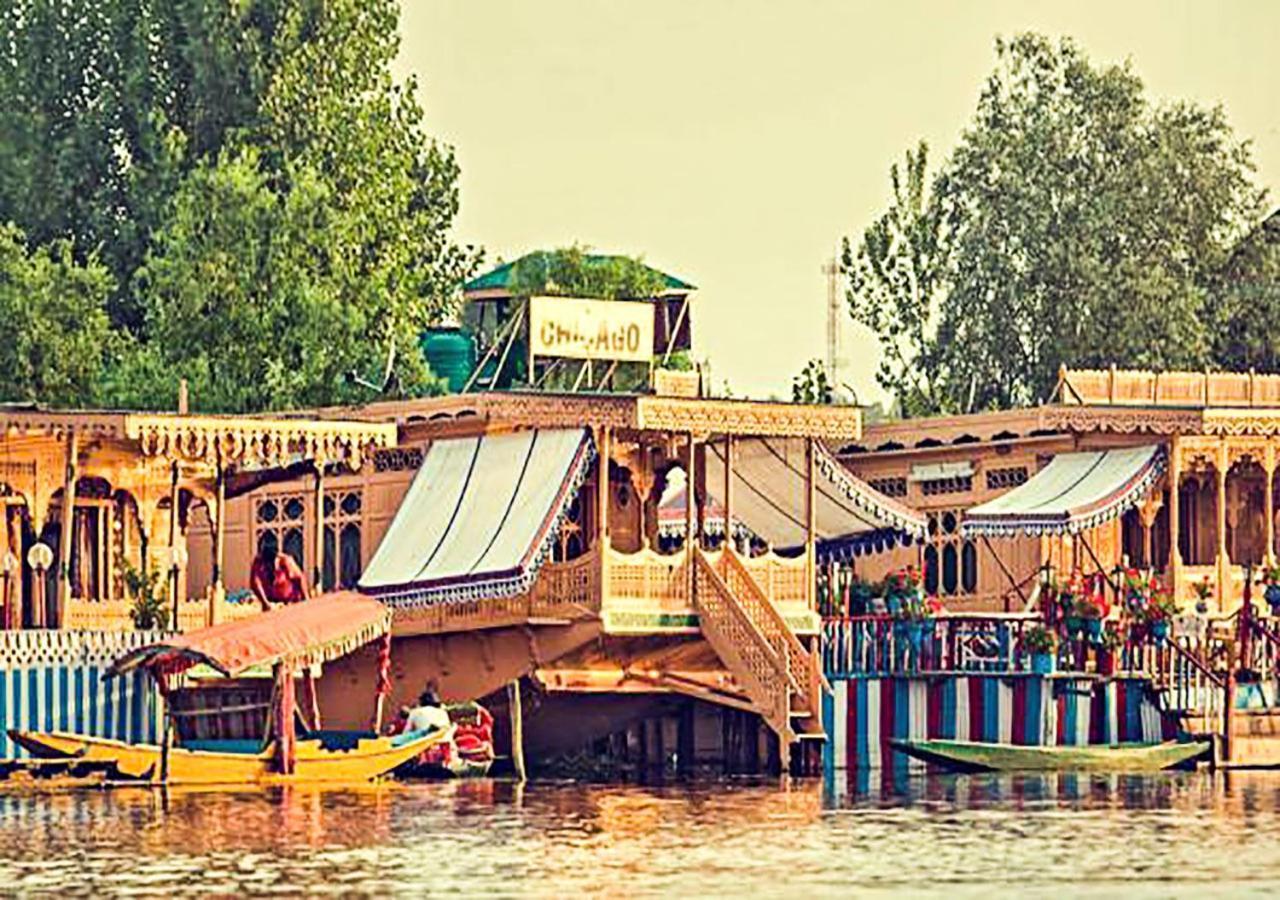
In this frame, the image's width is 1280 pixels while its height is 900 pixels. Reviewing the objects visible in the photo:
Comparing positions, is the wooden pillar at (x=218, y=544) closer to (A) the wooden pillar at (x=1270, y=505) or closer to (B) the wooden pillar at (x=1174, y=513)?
(B) the wooden pillar at (x=1174, y=513)

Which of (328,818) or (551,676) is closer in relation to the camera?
(328,818)

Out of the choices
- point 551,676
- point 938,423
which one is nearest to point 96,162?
point 938,423

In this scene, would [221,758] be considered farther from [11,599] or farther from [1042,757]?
[1042,757]

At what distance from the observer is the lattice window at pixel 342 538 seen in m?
53.1

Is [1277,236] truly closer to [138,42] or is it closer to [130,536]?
[138,42]

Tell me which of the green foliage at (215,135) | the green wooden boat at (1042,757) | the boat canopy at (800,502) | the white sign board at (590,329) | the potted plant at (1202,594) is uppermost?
the green foliage at (215,135)

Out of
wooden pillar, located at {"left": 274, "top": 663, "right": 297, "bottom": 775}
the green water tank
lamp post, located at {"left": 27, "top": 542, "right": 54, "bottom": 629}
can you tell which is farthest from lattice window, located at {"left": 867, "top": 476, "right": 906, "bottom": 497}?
wooden pillar, located at {"left": 274, "top": 663, "right": 297, "bottom": 775}

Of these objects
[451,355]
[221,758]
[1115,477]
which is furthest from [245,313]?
[221,758]

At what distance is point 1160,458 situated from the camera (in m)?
55.1

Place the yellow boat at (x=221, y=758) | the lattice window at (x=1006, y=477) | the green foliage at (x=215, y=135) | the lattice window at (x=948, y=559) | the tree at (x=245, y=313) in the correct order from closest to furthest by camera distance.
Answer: the yellow boat at (x=221, y=758), the lattice window at (x=1006, y=477), the lattice window at (x=948, y=559), the tree at (x=245, y=313), the green foliage at (x=215, y=135)

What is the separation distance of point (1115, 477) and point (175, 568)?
43.2ft

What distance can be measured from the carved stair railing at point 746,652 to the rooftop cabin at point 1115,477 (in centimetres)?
620

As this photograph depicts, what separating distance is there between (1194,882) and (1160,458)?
20093mm

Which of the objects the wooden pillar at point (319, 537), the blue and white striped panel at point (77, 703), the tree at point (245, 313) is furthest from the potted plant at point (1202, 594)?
the tree at point (245, 313)
